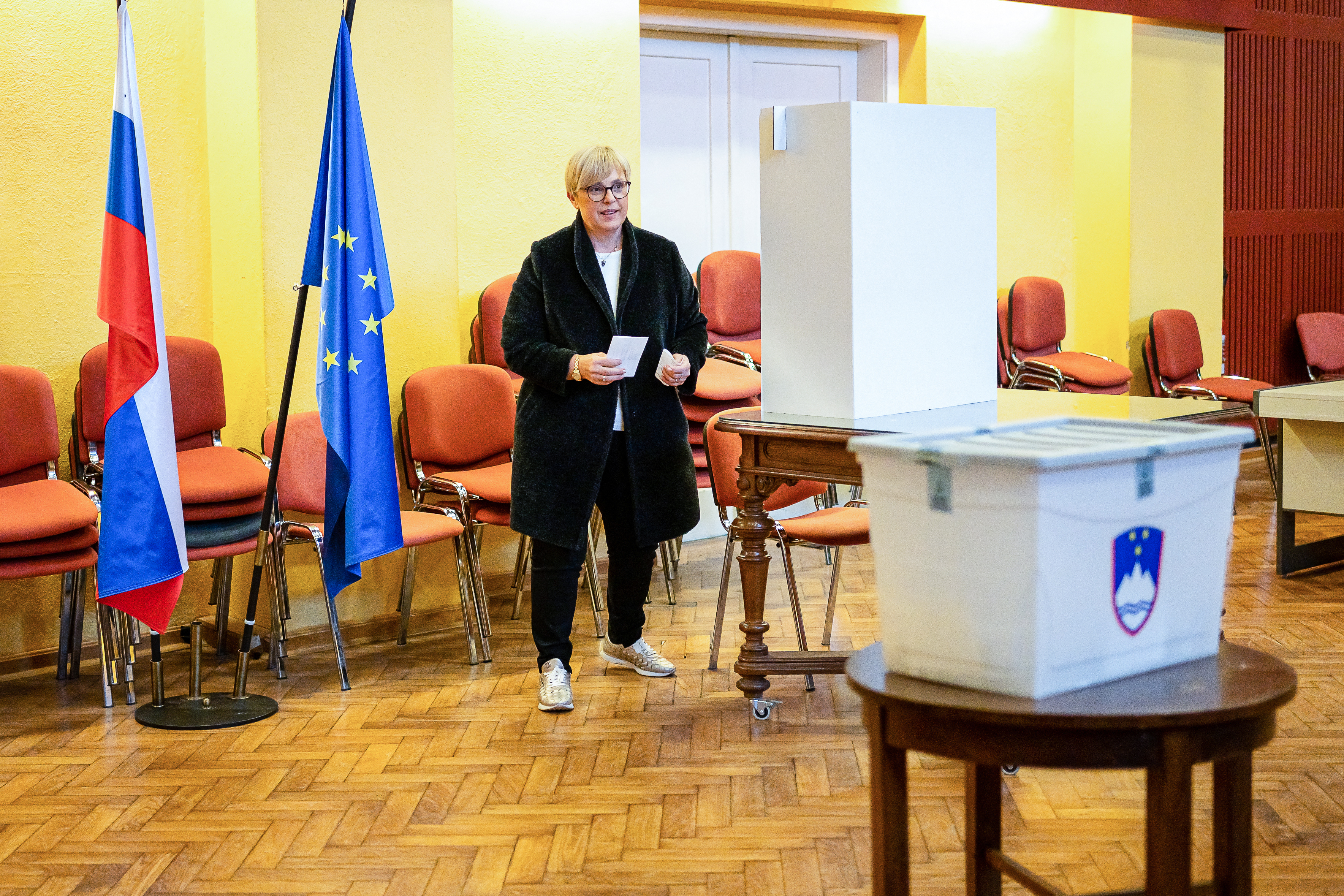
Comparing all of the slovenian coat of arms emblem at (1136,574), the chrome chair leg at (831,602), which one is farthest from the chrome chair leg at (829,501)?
the slovenian coat of arms emblem at (1136,574)

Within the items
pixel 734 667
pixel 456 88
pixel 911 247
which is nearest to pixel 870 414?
pixel 911 247

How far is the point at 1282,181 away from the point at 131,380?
7.43 meters

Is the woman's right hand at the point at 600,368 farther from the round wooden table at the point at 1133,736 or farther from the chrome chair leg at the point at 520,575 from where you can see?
the round wooden table at the point at 1133,736

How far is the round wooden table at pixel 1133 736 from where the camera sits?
159cm

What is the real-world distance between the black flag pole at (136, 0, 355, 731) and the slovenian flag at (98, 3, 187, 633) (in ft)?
0.84

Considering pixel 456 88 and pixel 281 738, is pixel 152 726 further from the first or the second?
pixel 456 88

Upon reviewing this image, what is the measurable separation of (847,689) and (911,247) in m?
1.31

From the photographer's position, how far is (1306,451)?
525 cm

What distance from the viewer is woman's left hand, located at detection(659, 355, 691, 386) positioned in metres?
3.63

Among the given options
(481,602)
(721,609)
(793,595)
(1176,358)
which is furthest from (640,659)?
(1176,358)

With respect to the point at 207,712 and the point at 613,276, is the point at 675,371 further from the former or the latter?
the point at 207,712

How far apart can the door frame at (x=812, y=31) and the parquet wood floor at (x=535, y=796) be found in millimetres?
3471

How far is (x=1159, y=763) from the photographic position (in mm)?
1604

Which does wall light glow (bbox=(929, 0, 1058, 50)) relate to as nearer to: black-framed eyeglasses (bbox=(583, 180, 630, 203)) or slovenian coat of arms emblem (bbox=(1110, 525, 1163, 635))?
black-framed eyeglasses (bbox=(583, 180, 630, 203))
